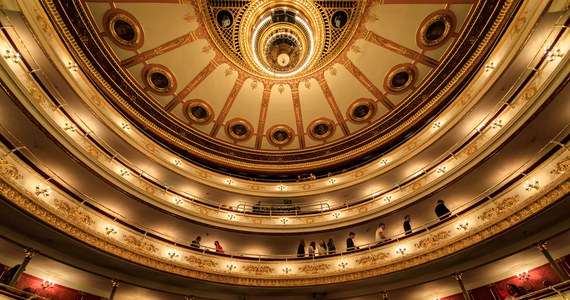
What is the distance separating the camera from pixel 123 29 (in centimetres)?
1213

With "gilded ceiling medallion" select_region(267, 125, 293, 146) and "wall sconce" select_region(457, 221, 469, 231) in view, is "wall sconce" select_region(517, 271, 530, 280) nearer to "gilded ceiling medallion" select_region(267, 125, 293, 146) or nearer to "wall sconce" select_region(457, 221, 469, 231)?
"wall sconce" select_region(457, 221, 469, 231)

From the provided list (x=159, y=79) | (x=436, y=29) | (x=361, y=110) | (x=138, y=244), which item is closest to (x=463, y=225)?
(x=361, y=110)

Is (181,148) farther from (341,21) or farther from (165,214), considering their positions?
(341,21)

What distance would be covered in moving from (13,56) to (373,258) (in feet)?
42.9

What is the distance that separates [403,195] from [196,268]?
8951mm

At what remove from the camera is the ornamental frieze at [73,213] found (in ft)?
25.6

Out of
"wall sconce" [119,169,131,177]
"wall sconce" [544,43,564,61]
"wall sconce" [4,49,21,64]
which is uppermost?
"wall sconce" [4,49,21,64]

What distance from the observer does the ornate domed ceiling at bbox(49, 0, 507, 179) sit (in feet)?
39.5

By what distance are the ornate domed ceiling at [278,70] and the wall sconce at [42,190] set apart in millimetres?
5788

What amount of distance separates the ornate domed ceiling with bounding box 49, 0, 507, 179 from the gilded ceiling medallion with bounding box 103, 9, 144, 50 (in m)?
0.05

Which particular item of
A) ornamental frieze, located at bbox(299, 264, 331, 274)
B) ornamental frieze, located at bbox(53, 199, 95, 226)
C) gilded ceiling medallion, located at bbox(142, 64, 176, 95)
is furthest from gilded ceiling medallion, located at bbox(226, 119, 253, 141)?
ornamental frieze, located at bbox(53, 199, 95, 226)

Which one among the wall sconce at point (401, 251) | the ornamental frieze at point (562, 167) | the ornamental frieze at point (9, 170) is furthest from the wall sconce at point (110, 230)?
the ornamental frieze at point (562, 167)

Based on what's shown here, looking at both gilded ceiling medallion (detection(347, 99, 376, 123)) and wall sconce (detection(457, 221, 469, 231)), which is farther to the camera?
gilded ceiling medallion (detection(347, 99, 376, 123))

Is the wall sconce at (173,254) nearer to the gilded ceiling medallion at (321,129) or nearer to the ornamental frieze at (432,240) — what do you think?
the ornamental frieze at (432,240)
